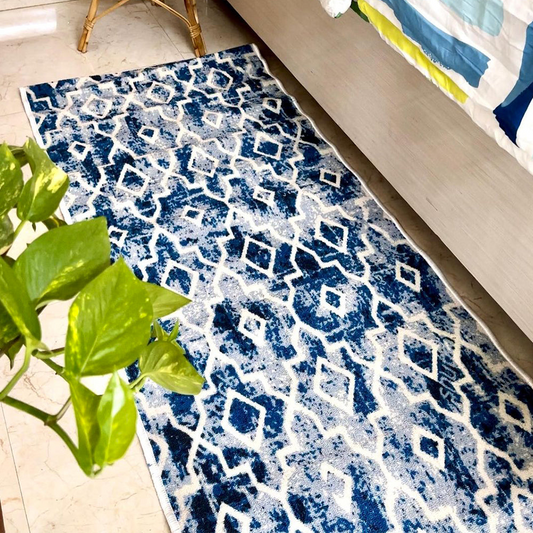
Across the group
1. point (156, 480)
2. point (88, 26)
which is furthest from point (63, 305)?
point (88, 26)

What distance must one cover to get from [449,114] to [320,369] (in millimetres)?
643

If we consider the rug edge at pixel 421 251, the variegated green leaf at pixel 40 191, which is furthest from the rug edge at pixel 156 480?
the rug edge at pixel 421 251

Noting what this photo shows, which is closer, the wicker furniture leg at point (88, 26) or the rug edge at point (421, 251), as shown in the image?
the rug edge at point (421, 251)

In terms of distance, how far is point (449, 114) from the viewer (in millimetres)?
1507

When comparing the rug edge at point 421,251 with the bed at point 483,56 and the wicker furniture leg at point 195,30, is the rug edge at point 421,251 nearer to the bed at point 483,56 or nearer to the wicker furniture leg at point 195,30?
the wicker furniture leg at point 195,30

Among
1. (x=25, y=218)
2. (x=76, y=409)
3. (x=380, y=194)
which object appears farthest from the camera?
(x=380, y=194)

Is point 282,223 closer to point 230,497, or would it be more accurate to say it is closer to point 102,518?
point 230,497

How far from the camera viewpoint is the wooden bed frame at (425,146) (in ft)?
4.64

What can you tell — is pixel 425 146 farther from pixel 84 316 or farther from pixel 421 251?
pixel 84 316

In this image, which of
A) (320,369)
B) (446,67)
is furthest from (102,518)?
(446,67)

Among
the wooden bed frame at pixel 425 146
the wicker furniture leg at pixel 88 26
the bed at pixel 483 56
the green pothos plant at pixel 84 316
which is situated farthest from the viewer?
the wicker furniture leg at pixel 88 26

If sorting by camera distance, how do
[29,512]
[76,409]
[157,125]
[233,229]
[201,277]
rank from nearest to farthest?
1. [76,409]
2. [29,512]
3. [201,277]
4. [233,229]
5. [157,125]

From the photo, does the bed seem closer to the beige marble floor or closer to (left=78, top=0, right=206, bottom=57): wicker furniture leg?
the beige marble floor

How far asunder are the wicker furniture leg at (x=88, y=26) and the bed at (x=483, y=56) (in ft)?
3.93
